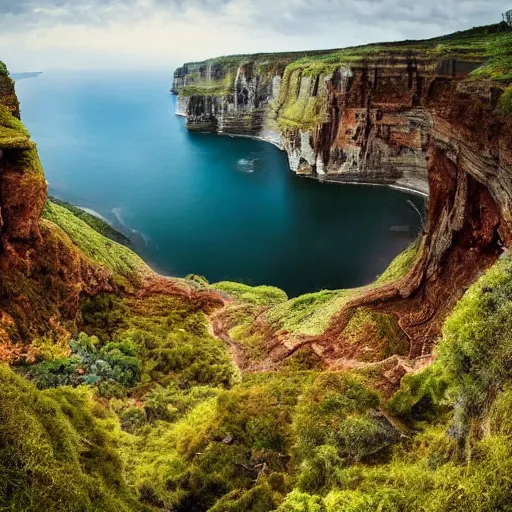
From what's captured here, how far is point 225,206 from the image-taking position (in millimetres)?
45875

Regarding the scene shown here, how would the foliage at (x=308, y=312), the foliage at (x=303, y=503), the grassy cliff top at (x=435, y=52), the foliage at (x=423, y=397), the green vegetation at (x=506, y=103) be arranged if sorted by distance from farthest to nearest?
the grassy cliff top at (x=435, y=52) < the foliage at (x=308, y=312) < the green vegetation at (x=506, y=103) < the foliage at (x=423, y=397) < the foliage at (x=303, y=503)

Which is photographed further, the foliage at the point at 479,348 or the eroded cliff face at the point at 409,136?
the eroded cliff face at the point at 409,136

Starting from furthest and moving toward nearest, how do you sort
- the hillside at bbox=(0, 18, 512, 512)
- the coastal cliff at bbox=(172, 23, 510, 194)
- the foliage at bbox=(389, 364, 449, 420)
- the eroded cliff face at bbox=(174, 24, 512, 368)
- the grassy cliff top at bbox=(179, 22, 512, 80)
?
the coastal cliff at bbox=(172, 23, 510, 194)
the grassy cliff top at bbox=(179, 22, 512, 80)
the eroded cliff face at bbox=(174, 24, 512, 368)
the foliage at bbox=(389, 364, 449, 420)
the hillside at bbox=(0, 18, 512, 512)

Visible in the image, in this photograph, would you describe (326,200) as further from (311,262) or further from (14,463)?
(14,463)

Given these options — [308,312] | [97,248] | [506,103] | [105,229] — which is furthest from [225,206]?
[506,103]

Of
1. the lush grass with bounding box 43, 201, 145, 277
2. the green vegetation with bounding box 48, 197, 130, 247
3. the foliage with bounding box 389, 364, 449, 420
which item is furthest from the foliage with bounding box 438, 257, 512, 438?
the green vegetation with bounding box 48, 197, 130, 247

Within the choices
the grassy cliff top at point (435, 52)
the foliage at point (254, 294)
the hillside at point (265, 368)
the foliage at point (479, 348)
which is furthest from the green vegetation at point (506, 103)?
the foliage at point (254, 294)

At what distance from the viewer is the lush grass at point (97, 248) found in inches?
901

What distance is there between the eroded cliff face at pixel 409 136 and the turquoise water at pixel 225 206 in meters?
3.77

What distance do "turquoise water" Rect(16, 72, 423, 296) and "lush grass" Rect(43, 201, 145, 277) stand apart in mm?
7746

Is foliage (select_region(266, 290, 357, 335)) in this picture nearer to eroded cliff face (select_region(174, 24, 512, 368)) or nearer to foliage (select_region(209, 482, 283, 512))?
eroded cliff face (select_region(174, 24, 512, 368))

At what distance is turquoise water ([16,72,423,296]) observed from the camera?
34.1 meters

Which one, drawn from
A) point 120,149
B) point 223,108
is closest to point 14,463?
point 120,149

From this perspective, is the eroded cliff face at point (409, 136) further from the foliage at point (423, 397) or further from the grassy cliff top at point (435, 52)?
the foliage at point (423, 397)
